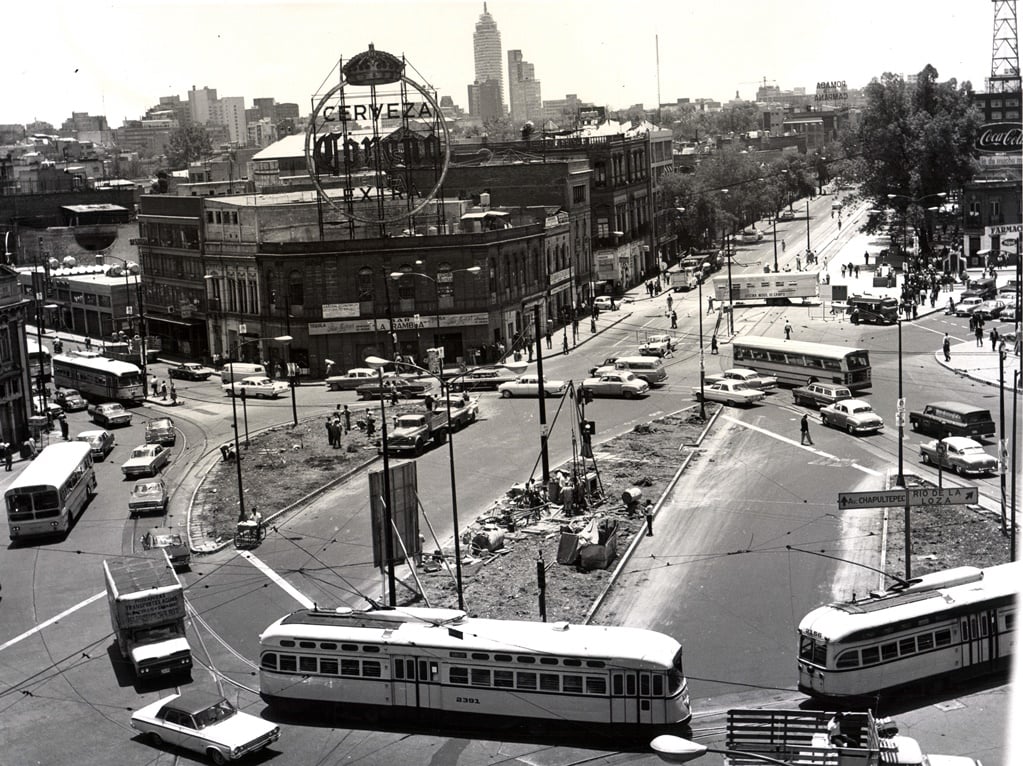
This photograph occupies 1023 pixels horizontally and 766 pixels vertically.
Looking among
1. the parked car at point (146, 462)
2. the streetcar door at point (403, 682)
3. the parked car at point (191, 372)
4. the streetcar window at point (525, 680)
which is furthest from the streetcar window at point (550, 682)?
the parked car at point (191, 372)

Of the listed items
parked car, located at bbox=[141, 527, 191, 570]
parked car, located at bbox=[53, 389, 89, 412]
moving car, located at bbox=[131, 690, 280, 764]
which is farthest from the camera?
parked car, located at bbox=[53, 389, 89, 412]

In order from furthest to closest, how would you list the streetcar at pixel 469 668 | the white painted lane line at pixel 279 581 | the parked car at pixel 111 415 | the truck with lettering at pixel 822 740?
the parked car at pixel 111 415 < the white painted lane line at pixel 279 581 < the streetcar at pixel 469 668 < the truck with lettering at pixel 822 740

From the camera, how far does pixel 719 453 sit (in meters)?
51.2

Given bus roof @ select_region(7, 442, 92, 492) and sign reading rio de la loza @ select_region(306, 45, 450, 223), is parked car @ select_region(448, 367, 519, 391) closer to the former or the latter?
sign reading rio de la loza @ select_region(306, 45, 450, 223)

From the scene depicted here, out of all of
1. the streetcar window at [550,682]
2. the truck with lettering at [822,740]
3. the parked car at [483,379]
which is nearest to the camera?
the truck with lettering at [822,740]

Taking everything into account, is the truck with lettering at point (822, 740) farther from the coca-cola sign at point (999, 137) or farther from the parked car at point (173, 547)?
the coca-cola sign at point (999, 137)

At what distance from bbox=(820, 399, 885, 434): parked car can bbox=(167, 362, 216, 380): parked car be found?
3975 centimetres

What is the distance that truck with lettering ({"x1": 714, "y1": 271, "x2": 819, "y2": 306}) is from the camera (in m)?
91.2

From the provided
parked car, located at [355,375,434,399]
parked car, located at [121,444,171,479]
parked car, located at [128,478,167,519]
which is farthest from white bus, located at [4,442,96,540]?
parked car, located at [355,375,434,399]

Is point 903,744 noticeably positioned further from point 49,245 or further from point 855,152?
point 855,152

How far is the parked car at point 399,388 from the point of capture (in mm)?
67438

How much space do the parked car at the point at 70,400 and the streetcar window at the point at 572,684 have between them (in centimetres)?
5147

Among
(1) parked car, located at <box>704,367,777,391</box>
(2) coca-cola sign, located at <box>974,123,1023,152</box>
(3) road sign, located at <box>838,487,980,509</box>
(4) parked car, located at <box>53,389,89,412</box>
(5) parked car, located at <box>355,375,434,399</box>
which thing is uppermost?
(2) coca-cola sign, located at <box>974,123,1023,152</box>

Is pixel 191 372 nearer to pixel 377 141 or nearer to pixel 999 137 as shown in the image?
pixel 377 141
